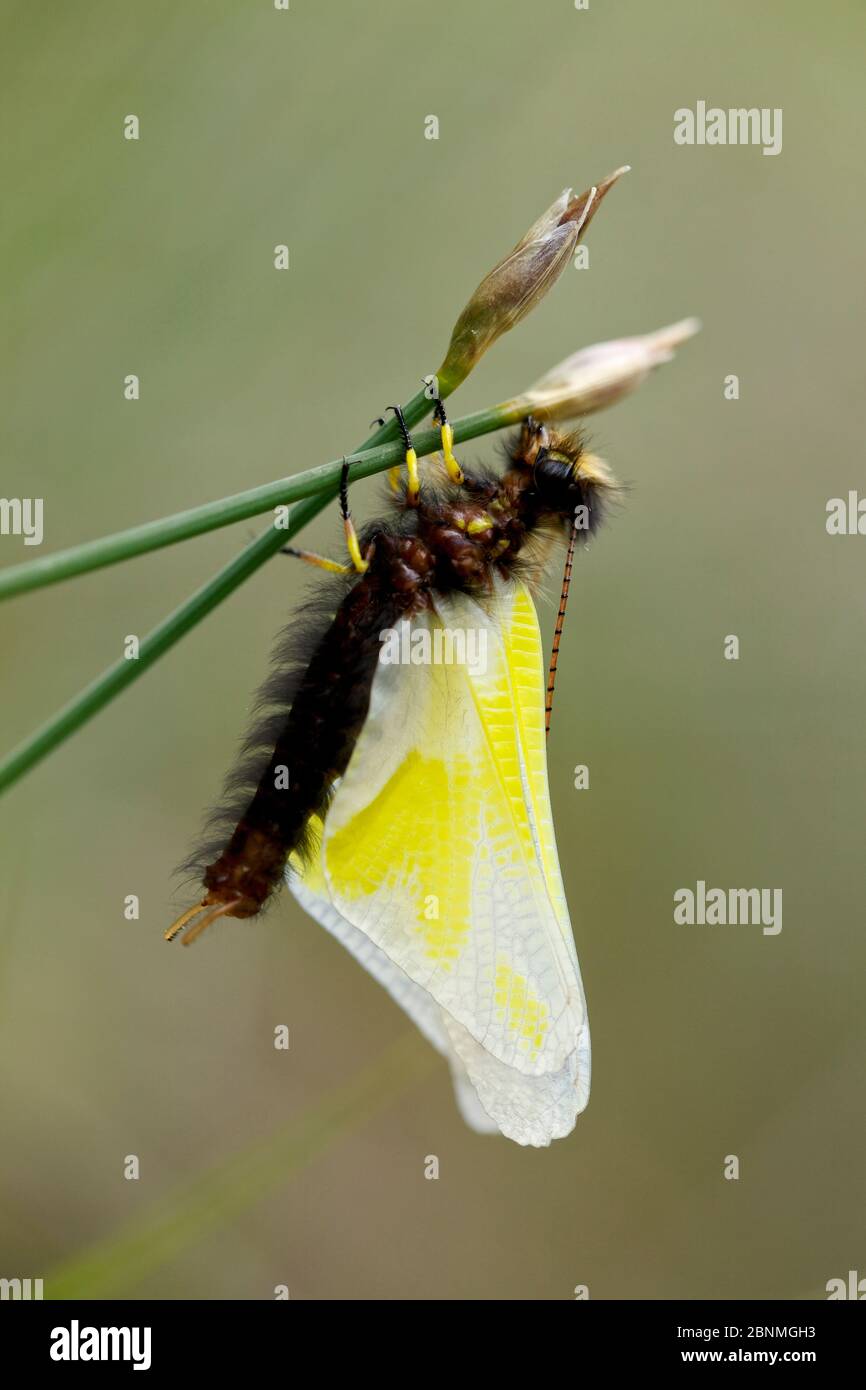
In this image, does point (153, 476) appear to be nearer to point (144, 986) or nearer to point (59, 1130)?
point (144, 986)

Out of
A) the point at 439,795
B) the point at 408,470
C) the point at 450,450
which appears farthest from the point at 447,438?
the point at 439,795

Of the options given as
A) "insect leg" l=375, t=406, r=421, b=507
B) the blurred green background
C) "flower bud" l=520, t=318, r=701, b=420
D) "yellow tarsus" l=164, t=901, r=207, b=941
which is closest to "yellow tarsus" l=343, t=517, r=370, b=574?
"insect leg" l=375, t=406, r=421, b=507

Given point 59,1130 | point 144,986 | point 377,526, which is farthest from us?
point 144,986

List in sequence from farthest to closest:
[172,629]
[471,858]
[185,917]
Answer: [471,858]
[185,917]
[172,629]

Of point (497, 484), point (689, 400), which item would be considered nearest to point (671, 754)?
point (689, 400)

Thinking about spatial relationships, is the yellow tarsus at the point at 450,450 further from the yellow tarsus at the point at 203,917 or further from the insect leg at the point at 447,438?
the yellow tarsus at the point at 203,917

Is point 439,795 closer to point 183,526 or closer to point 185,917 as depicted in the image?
point 185,917
